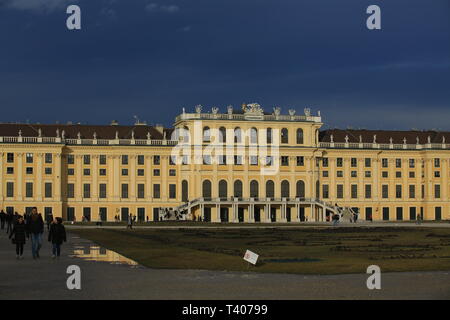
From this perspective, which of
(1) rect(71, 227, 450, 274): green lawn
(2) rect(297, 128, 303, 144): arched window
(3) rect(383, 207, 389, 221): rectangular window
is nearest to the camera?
(1) rect(71, 227, 450, 274): green lawn

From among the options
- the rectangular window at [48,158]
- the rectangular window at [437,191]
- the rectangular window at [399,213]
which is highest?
the rectangular window at [48,158]

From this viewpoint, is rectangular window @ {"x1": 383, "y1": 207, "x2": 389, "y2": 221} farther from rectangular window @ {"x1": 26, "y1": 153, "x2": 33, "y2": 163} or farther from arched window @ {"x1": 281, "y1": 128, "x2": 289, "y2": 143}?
rectangular window @ {"x1": 26, "y1": 153, "x2": 33, "y2": 163}

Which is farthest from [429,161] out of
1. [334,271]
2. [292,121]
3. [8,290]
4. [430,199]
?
[8,290]

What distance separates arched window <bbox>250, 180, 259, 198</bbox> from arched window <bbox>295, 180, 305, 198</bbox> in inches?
203

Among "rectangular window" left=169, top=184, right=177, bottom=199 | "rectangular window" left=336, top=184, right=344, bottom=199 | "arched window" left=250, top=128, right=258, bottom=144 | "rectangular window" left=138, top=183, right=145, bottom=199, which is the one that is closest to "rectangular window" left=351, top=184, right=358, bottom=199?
"rectangular window" left=336, top=184, right=344, bottom=199

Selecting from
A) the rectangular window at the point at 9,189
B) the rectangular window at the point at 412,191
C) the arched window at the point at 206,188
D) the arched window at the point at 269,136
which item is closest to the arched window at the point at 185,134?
the arched window at the point at 206,188

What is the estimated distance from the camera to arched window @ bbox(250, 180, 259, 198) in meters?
104

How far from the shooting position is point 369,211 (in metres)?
109

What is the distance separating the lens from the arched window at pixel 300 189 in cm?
10556

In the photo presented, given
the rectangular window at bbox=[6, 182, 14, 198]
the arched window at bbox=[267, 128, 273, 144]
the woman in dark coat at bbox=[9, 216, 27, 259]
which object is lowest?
the woman in dark coat at bbox=[9, 216, 27, 259]

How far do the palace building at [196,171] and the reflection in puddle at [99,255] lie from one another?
60.5 m

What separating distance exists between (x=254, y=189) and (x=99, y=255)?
236ft

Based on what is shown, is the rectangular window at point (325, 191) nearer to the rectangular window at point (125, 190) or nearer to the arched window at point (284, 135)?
the arched window at point (284, 135)

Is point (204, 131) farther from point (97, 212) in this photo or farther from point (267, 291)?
point (267, 291)
